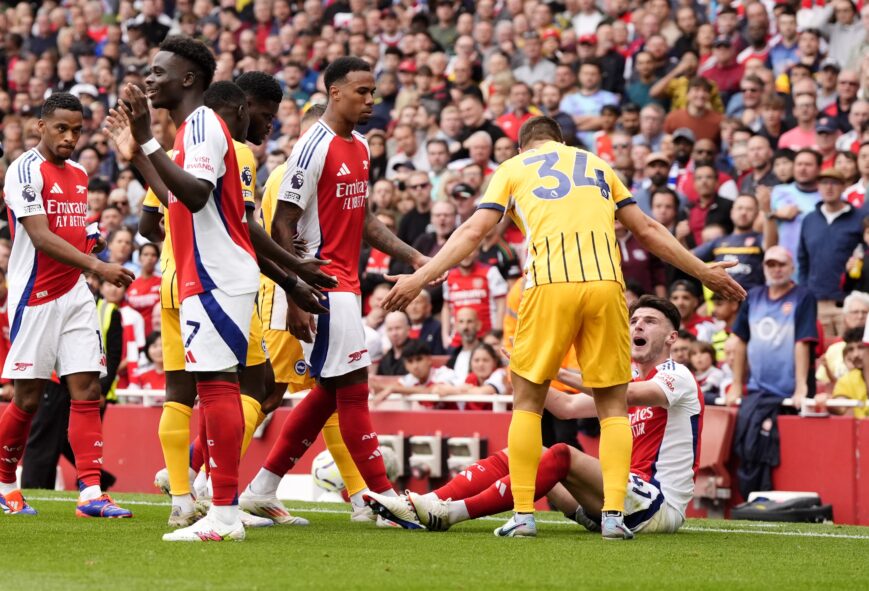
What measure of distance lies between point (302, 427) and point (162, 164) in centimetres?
223

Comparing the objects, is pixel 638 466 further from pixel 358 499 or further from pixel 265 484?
pixel 265 484

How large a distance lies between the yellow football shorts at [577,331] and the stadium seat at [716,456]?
4331mm

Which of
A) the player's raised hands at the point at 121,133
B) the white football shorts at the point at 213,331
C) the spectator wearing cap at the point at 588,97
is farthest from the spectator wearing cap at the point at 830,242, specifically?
the player's raised hands at the point at 121,133

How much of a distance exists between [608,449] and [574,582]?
1.65 meters

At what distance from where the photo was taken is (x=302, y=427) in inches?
325

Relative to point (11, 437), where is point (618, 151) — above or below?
above

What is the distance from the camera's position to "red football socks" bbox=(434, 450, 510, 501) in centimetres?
779

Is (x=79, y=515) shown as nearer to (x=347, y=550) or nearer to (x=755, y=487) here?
(x=347, y=550)

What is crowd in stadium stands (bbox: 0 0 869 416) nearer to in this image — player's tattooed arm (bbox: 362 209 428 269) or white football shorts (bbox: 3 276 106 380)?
player's tattooed arm (bbox: 362 209 428 269)

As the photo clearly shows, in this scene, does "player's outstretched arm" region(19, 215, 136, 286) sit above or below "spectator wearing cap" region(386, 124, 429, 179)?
below

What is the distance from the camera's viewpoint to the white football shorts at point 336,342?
792 centimetres

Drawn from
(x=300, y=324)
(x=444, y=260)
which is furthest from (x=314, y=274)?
(x=444, y=260)

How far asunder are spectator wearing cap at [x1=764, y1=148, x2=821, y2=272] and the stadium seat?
7.36ft

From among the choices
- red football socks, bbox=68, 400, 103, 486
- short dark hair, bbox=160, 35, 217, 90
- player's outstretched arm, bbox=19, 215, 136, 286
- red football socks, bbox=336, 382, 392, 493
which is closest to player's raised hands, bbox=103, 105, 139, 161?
short dark hair, bbox=160, 35, 217, 90
